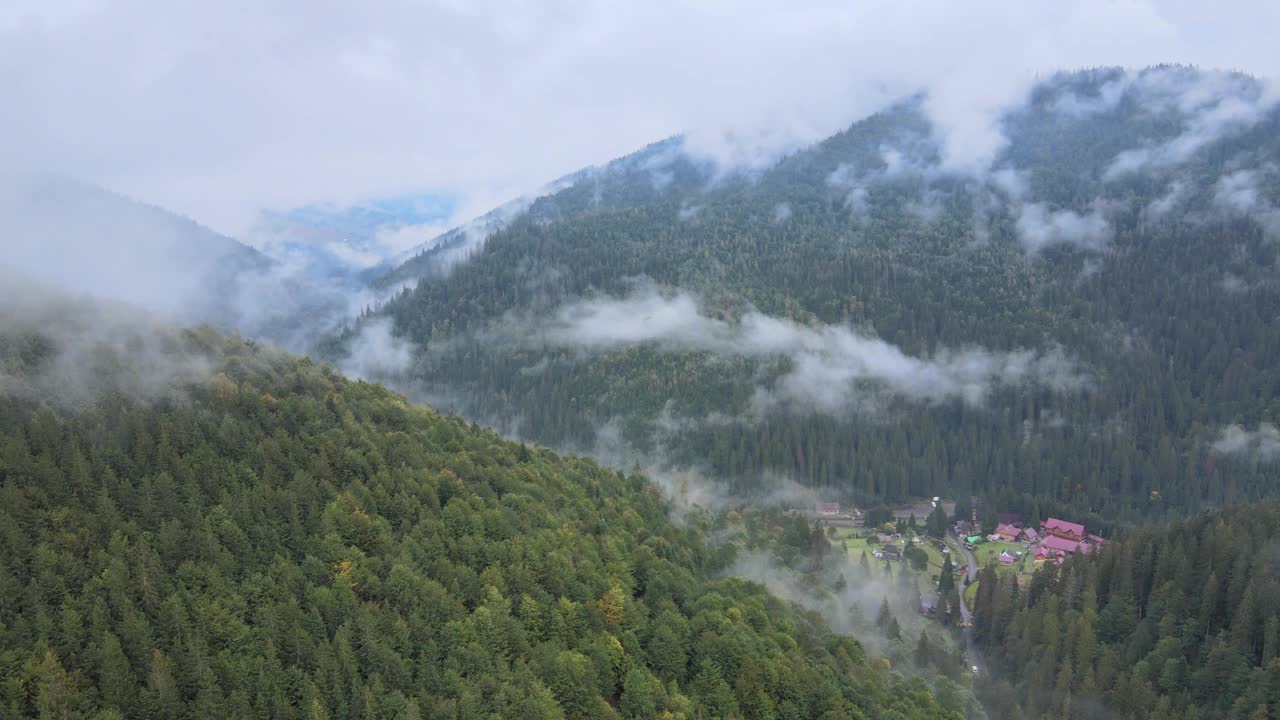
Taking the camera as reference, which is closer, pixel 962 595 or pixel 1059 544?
pixel 962 595

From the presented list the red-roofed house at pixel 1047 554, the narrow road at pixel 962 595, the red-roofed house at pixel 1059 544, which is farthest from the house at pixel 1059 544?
the narrow road at pixel 962 595

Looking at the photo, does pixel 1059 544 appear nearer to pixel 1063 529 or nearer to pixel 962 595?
pixel 1063 529

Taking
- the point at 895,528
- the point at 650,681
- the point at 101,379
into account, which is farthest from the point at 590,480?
the point at 895,528

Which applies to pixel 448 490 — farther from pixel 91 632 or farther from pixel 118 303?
pixel 118 303

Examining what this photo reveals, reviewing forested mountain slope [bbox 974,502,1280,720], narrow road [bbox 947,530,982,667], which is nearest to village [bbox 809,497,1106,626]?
narrow road [bbox 947,530,982,667]

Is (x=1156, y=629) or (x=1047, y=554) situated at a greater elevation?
(x=1156, y=629)

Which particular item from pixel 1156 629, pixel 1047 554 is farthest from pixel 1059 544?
pixel 1156 629

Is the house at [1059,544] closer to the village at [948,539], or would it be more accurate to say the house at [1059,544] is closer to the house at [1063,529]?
the village at [948,539]

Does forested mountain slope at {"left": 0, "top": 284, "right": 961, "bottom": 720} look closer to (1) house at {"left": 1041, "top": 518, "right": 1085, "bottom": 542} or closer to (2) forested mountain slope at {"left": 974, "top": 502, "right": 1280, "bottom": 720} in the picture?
(2) forested mountain slope at {"left": 974, "top": 502, "right": 1280, "bottom": 720}
